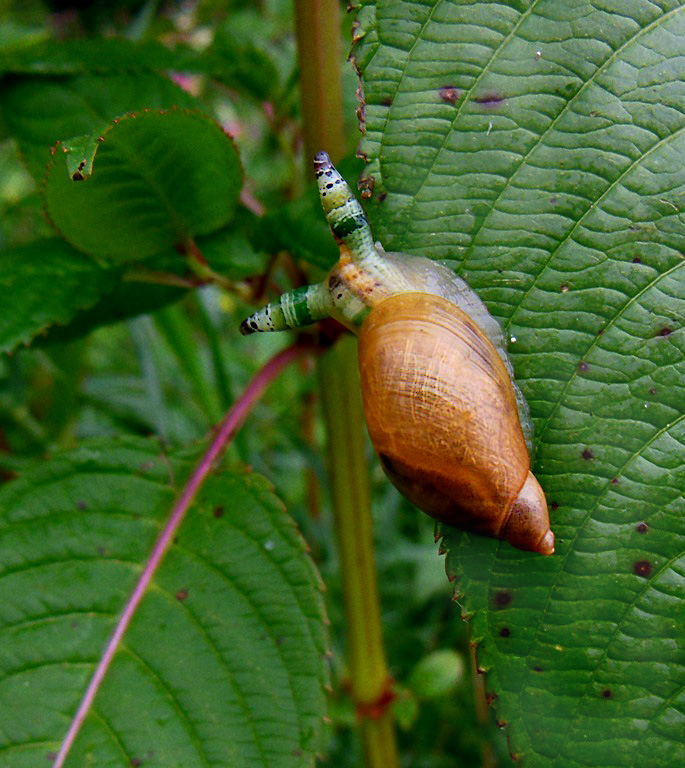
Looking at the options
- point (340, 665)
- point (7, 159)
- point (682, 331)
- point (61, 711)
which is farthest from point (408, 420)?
point (7, 159)

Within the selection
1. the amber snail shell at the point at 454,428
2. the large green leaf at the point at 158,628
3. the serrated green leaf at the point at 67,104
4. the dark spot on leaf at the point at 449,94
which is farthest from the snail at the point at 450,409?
the serrated green leaf at the point at 67,104

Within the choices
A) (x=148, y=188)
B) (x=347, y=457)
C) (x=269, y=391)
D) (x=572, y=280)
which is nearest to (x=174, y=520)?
(x=347, y=457)

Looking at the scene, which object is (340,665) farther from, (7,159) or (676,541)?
(7,159)

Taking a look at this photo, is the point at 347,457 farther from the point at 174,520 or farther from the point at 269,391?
the point at 269,391

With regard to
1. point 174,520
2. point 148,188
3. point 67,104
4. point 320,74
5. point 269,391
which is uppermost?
point 269,391

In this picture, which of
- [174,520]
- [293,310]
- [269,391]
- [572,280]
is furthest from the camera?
[269,391]

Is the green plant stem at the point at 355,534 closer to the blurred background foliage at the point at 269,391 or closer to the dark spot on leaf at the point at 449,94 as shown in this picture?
the blurred background foliage at the point at 269,391
